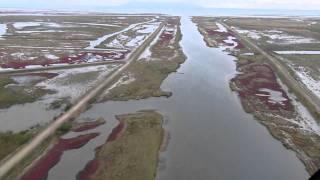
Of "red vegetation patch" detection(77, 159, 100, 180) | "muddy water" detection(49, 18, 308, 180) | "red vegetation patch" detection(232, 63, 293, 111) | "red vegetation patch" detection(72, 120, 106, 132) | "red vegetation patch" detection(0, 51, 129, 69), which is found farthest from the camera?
"red vegetation patch" detection(0, 51, 129, 69)

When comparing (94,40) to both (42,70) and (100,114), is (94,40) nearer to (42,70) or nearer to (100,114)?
(42,70)

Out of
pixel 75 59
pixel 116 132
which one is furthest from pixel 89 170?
pixel 75 59

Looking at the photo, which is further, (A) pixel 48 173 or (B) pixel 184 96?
(B) pixel 184 96

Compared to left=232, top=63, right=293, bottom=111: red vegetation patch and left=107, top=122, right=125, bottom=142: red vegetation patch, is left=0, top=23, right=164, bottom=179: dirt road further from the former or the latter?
left=232, top=63, right=293, bottom=111: red vegetation patch

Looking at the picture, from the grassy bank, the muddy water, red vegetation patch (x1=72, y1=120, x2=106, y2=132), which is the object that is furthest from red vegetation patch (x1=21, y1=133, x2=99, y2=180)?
the grassy bank

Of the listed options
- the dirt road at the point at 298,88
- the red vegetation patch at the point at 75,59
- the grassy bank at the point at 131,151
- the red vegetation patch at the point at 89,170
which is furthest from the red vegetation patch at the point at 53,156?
the red vegetation patch at the point at 75,59

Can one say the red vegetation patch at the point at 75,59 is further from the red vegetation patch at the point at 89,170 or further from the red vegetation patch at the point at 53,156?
the red vegetation patch at the point at 89,170

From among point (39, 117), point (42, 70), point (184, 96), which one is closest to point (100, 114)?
point (39, 117)
